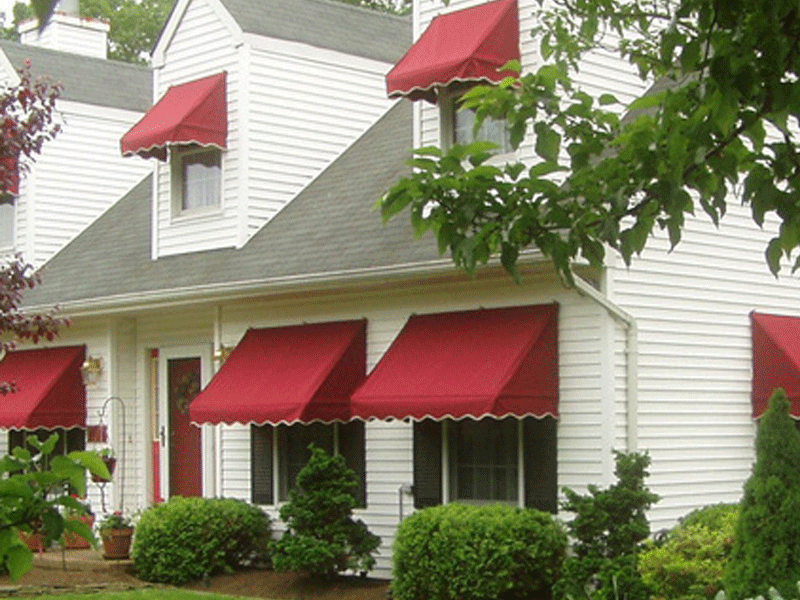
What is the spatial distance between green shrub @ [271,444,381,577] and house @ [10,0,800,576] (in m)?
0.68

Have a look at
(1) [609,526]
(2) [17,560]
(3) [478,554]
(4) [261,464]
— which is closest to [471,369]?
(3) [478,554]

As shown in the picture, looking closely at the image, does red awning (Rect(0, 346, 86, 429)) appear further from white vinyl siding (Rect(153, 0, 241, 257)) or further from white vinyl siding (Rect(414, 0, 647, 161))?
white vinyl siding (Rect(414, 0, 647, 161))

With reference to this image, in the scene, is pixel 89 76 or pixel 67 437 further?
pixel 89 76

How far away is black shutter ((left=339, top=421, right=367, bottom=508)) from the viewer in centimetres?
1725

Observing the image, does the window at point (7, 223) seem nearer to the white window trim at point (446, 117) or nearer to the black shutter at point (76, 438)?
the black shutter at point (76, 438)

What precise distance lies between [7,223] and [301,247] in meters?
7.84

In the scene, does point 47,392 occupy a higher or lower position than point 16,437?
higher

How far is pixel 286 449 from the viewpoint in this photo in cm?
1831

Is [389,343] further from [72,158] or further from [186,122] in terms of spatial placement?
[72,158]

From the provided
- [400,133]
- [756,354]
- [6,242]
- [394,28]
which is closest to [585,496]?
[756,354]

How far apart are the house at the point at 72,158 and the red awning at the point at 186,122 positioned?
11.2 ft

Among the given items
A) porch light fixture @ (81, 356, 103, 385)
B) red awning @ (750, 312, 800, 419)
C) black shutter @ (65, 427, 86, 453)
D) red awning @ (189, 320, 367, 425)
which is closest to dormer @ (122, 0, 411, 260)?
porch light fixture @ (81, 356, 103, 385)

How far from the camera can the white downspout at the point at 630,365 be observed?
585 inches

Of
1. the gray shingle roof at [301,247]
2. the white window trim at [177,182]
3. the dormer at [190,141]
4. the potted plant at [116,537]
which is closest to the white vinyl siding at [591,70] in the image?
the gray shingle roof at [301,247]
